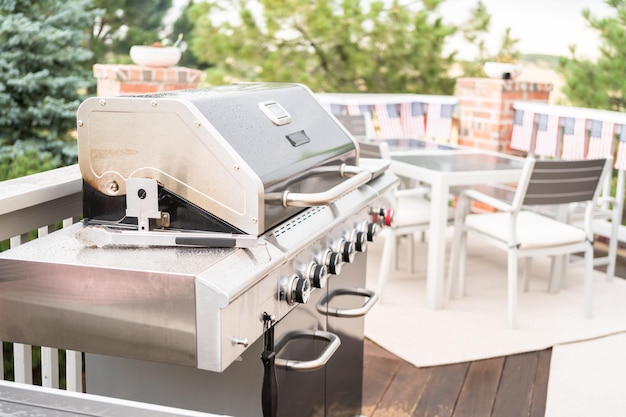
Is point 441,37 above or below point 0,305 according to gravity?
above

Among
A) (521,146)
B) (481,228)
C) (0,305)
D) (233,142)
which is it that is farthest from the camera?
(521,146)

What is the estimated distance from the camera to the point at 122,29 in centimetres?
1166

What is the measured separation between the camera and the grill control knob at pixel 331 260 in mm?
1854

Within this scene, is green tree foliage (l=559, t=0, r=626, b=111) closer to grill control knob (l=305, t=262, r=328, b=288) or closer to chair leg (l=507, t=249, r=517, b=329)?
chair leg (l=507, t=249, r=517, b=329)

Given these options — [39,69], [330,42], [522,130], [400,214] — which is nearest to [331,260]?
[400,214]

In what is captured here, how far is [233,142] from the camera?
1.65 m

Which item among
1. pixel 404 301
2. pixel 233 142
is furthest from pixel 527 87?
pixel 233 142

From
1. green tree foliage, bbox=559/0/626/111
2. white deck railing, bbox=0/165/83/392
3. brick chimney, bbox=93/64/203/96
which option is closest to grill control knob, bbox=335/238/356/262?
white deck railing, bbox=0/165/83/392

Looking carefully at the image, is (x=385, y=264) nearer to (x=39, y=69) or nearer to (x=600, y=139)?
(x=600, y=139)

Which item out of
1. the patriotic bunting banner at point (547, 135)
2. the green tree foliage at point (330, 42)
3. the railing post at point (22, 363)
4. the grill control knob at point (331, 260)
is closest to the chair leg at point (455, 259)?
the patriotic bunting banner at point (547, 135)

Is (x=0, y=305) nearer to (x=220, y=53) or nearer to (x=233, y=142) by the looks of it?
(x=233, y=142)

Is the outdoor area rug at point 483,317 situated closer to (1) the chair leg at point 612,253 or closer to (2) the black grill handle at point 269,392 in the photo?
(1) the chair leg at point 612,253

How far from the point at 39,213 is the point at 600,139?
13.6ft

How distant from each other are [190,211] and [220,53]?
28.8ft
